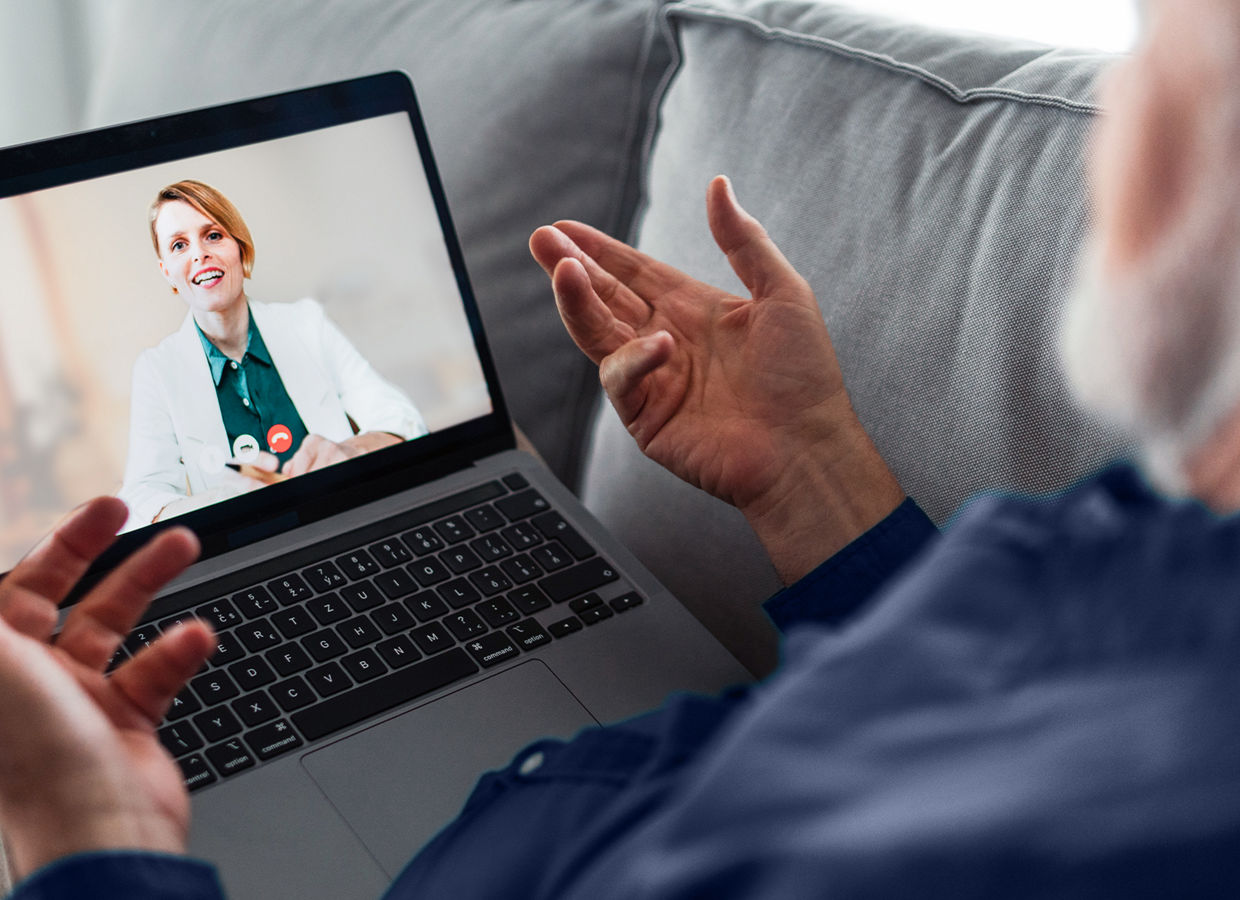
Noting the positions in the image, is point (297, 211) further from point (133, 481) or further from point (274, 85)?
point (274, 85)

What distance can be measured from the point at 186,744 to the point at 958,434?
495mm

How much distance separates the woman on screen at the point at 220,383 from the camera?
0.71 metres

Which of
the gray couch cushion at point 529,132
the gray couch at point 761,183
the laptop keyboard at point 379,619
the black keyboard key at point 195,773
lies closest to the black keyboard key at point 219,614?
the laptop keyboard at point 379,619

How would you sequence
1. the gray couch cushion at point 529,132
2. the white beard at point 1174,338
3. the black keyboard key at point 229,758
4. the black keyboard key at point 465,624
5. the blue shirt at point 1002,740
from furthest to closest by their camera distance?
the gray couch cushion at point 529,132 < the black keyboard key at point 465,624 < the black keyboard key at point 229,758 < the white beard at point 1174,338 < the blue shirt at point 1002,740

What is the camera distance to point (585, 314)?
69 cm

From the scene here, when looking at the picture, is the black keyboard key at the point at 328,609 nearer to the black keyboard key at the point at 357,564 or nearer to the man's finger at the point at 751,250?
the black keyboard key at the point at 357,564

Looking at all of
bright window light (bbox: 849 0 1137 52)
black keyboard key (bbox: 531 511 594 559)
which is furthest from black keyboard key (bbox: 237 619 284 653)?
bright window light (bbox: 849 0 1137 52)

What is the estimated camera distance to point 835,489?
67 cm

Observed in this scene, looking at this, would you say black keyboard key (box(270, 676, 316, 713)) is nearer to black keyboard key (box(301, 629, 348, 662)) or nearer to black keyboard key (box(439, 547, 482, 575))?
black keyboard key (box(301, 629, 348, 662))

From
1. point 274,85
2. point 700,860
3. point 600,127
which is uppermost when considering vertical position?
point 274,85

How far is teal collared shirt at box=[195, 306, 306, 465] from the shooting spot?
0.72m

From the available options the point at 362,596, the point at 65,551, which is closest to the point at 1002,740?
the point at 65,551

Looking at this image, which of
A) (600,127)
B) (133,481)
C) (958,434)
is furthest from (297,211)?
(958,434)

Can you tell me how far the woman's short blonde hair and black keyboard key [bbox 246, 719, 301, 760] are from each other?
0.32 metres
